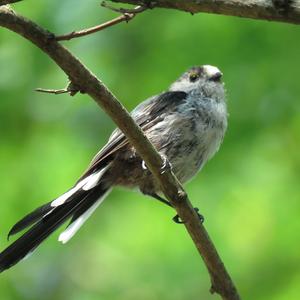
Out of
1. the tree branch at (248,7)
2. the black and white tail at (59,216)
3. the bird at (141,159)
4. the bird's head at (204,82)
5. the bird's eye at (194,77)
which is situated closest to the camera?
the tree branch at (248,7)

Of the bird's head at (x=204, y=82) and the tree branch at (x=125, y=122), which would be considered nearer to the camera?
the tree branch at (x=125, y=122)

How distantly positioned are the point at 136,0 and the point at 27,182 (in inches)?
132

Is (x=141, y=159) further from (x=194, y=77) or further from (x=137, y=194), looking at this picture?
(x=194, y=77)

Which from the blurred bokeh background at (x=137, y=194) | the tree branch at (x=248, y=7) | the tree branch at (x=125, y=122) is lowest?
the blurred bokeh background at (x=137, y=194)

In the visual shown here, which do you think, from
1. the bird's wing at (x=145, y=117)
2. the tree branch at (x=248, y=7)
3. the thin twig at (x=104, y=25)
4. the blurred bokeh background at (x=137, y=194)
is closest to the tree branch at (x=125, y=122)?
the thin twig at (x=104, y=25)

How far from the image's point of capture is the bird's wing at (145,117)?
5113 mm

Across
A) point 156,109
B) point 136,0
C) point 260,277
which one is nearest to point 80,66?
point 136,0

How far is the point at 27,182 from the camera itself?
614cm

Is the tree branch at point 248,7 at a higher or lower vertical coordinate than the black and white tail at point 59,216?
higher

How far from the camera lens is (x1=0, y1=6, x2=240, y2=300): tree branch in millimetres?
2996

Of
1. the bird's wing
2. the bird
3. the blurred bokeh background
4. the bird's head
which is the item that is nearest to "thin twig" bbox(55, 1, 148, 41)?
the bird

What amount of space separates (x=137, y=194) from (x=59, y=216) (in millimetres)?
1361

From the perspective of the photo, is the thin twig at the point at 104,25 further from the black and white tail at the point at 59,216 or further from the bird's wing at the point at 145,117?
the bird's wing at the point at 145,117

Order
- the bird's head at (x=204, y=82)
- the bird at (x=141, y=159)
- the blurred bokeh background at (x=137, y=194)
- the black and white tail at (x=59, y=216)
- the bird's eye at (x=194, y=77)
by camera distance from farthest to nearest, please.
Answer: the bird's eye at (x=194, y=77) → the bird's head at (x=204, y=82) → the blurred bokeh background at (x=137, y=194) → the bird at (x=141, y=159) → the black and white tail at (x=59, y=216)
